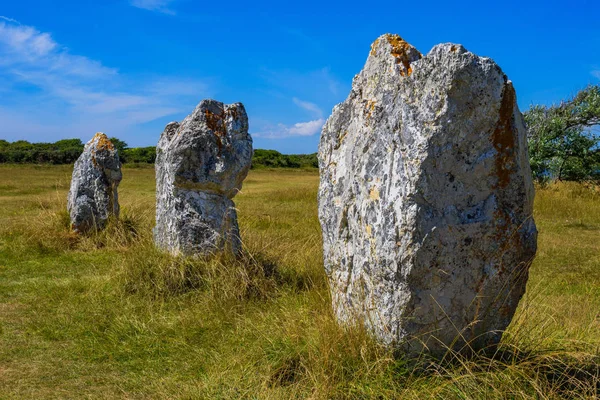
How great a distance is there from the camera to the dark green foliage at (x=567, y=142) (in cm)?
1738

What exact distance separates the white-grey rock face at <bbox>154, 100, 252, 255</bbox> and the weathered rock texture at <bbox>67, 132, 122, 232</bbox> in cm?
317

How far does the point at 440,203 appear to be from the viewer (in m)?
3.79

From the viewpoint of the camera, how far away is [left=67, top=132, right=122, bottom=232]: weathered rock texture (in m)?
10.9

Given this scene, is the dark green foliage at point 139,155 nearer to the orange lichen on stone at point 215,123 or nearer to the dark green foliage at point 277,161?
the dark green foliage at point 277,161

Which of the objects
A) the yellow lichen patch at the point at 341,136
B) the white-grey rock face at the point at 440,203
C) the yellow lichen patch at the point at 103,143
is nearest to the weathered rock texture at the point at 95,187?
the yellow lichen patch at the point at 103,143

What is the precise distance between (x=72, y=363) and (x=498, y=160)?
401cm

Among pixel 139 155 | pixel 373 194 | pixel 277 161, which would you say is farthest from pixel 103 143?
pixel 277 161

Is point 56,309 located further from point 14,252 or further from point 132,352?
point 14,252

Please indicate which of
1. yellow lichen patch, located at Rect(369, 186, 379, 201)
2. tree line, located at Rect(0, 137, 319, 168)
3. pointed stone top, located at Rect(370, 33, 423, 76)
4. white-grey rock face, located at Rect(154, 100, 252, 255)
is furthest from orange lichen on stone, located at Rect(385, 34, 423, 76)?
tree line, located at Rect(0, 137, 319, 168)

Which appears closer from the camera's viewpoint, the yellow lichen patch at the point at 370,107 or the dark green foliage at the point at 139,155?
the yellow lichen patch at the point at 370,107

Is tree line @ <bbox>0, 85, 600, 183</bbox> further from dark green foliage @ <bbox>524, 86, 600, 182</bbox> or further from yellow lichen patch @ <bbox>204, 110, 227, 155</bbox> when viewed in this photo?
yellow lichen patch @ <bbox>204, 110, 227, 155</bbox>

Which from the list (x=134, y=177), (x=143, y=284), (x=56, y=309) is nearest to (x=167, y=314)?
(x=143, y=284)

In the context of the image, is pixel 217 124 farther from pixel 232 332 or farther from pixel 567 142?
pixel 567 142

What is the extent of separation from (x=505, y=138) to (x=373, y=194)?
93cm
